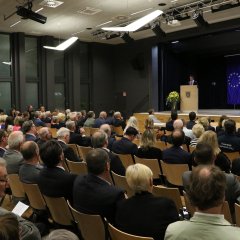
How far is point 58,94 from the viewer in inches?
719

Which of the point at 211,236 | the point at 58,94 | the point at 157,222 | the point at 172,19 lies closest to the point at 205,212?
the point at 211,236

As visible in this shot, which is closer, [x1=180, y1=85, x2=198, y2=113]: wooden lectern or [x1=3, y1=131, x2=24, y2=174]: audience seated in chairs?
[x1=3, y1=131, x2=24, y2=174]: audience seated in chairs

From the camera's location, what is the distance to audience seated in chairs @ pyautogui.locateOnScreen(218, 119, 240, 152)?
20.4 ft

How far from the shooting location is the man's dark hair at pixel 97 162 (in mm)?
3461

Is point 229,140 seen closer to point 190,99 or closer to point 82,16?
point 82,16

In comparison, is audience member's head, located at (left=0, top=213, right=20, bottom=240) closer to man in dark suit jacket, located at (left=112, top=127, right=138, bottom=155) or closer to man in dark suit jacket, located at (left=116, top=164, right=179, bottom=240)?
man in dark suit jacket, located at (left=116, top=164, right=179, bottom=240)

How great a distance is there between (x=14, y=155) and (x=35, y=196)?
124 cm

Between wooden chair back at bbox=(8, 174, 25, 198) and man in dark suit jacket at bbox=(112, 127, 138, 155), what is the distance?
2056 millimetres

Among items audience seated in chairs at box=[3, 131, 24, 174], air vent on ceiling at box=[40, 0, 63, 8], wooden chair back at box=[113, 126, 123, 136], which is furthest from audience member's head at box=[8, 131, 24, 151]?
air vent on ceiling at box=[40, 0, 63, 8]

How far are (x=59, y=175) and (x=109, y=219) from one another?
909mm

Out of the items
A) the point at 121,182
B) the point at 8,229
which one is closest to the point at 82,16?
the point at 121,182

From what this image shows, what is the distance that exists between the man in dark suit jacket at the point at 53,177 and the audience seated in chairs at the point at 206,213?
1950 mm

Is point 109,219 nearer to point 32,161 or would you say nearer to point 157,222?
point 157,222

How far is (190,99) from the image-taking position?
50.8ft
